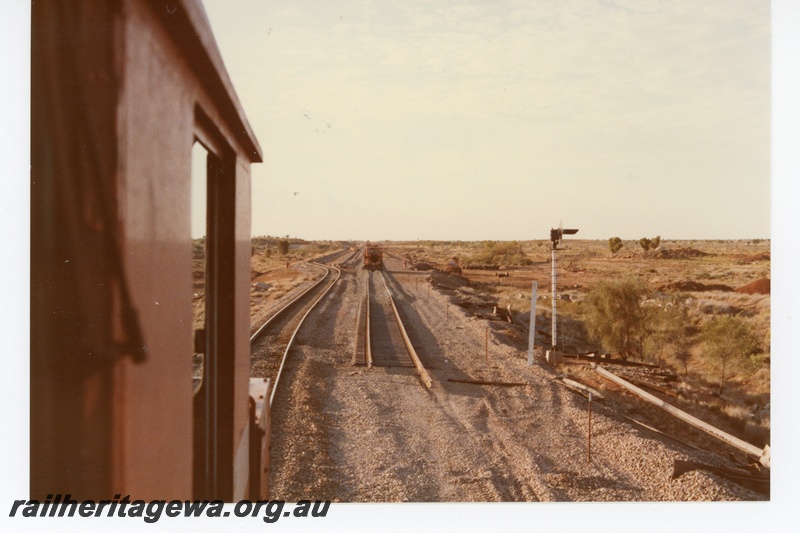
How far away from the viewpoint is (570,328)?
13.4 metres

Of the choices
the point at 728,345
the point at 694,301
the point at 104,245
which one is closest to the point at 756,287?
the point at 694,301

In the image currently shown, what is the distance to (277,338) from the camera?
9844mm

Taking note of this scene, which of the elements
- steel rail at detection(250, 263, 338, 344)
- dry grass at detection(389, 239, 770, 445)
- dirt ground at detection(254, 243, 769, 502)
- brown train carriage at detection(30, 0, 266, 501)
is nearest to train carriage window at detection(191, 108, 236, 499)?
brown train carriage at detection(30, 0, 266, 501)

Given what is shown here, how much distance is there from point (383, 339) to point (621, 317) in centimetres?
521

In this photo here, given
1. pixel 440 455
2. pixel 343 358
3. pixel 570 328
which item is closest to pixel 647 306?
pixel 570 328

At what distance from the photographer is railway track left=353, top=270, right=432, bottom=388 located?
859 cm

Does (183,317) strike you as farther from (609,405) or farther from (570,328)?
(570,328)

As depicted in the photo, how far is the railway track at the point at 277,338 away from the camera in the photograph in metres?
7.95

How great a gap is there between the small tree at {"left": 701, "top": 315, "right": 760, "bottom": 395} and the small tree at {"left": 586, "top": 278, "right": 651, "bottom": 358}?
1.67 metres

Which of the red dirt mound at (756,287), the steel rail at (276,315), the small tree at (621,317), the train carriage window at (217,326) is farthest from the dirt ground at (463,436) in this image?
the red dirt mound at (756,287)

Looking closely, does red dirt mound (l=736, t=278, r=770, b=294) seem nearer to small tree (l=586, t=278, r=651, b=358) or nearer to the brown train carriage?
small tree (l=586, t=278, r=651, b=358)

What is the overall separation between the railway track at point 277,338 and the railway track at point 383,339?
1179 mm

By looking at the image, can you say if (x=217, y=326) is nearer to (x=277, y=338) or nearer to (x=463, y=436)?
(x=463, y=436)

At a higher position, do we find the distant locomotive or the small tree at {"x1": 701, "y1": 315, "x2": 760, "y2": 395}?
the distant locomotive
